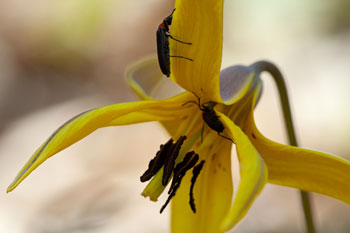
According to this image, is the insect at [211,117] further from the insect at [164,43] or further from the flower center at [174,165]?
the insect at [164,43]

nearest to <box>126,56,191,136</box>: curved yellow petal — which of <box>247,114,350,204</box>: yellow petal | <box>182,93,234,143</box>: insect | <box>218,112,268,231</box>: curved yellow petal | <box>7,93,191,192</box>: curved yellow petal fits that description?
<box>7,93,191,192</box>: curved yellow petal

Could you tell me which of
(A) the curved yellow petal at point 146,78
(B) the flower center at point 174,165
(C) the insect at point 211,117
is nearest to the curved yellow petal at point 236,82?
(C) the insect at point 211,117

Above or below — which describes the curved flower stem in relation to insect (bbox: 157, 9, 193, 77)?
below

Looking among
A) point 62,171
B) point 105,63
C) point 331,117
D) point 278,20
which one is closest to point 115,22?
point 105,63

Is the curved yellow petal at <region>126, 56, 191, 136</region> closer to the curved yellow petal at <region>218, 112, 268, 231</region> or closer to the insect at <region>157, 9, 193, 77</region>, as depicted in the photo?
the insect at <region>157, 9, 193, 77</region>

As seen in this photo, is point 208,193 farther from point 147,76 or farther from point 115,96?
point 115,96

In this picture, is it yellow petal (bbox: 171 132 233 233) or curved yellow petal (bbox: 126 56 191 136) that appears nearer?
yellow petal (bbox: 171 132 233 233)

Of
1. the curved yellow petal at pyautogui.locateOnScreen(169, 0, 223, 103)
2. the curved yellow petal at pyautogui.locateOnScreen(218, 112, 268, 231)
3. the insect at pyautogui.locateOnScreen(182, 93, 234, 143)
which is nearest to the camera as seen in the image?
the curved yellow petal at pyautogui.locateOnScreen(218, 112, 268, 231)

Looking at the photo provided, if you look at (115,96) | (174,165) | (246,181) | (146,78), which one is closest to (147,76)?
(146,78)
